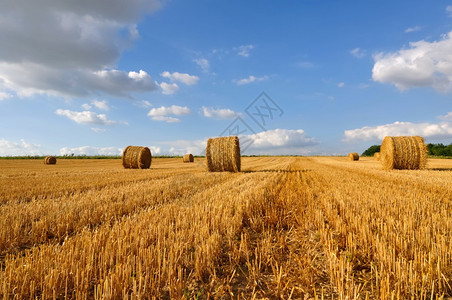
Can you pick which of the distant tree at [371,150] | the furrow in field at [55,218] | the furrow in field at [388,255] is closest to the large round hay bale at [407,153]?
the furrow in field at [388,255]

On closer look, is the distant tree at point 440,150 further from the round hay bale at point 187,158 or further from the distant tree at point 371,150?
the round hay bale at point 187,158

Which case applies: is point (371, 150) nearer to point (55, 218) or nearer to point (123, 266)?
point (55, 218)

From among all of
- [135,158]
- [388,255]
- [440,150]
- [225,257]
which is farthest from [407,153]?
[440,150]

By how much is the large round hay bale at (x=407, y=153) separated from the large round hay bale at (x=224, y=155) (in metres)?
9.16

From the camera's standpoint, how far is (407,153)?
1445 cm

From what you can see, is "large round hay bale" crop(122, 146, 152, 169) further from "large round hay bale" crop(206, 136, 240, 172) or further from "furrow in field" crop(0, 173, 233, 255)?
"furrow in field" crop(0, 173, 233, 255)

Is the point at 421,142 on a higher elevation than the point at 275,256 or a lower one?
higher

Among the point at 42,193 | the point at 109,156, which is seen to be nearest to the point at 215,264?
the point at 42,193

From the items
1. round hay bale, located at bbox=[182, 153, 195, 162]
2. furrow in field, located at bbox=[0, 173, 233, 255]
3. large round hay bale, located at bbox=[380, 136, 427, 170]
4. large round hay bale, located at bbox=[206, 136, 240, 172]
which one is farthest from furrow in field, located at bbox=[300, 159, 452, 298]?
round hay bale, located at bbox=[182, 153, 195, 162]

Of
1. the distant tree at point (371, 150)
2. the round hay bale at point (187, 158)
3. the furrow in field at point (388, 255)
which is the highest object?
the distant tree at point (371, 150)

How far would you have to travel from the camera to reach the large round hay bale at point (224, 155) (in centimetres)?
1322

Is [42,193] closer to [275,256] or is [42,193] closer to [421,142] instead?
[275,256]

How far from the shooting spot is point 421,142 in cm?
1441

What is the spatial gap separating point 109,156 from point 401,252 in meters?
50.1
